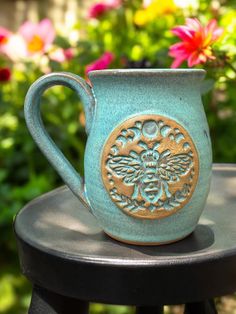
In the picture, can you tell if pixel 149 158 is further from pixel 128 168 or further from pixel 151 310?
pixel 151 310

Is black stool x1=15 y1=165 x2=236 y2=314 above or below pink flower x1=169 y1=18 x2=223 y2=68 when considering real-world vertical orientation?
below

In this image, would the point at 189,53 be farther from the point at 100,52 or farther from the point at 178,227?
the point at 100,52

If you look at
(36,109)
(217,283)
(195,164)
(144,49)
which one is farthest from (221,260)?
(144,49)

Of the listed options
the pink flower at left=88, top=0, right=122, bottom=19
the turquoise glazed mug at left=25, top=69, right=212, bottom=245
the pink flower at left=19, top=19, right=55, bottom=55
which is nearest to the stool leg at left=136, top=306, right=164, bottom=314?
the turquoise glazed mug at left=25, top=69, right=212, bottom=245

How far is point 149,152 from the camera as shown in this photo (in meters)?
0.75

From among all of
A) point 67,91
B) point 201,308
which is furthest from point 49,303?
point 67,91

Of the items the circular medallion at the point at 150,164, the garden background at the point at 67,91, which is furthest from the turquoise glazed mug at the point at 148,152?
the garden background at the point at 67,91

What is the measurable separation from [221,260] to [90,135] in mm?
277

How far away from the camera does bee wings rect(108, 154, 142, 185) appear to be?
75cm

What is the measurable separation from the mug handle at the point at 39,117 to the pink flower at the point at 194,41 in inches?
11.9

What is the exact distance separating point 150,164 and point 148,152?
2 cm

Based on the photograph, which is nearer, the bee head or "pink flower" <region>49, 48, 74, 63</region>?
the bee head

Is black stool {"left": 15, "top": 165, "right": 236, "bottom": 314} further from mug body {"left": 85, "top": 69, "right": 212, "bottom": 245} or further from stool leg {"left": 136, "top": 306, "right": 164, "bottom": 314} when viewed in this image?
stool leg {"left": 136, "top": 306, "right": 164, "bottom": 314}

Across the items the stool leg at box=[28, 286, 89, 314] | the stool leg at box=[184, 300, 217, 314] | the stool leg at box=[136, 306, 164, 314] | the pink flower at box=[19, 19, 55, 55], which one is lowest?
the stool leg at box=[184, 300, 217, 314]
